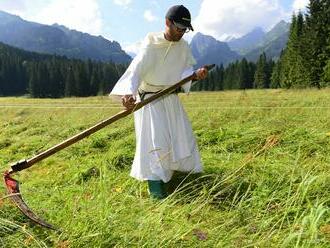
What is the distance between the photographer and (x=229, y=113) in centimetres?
1100

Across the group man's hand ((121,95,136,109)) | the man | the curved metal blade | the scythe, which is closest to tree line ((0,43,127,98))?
the man

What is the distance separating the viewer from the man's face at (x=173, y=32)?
5.12 meters

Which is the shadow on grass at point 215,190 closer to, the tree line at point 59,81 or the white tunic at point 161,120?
the white tunic at point 161,120

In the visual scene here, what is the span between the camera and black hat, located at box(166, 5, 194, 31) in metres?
4.94

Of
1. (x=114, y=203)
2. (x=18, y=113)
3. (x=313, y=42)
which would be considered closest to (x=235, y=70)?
(x=313, y=42)

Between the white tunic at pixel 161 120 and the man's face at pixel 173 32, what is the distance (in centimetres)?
7

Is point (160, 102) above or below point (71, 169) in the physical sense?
above

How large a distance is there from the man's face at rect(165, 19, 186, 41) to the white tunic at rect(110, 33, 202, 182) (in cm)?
7

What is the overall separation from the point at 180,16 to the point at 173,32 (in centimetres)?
27

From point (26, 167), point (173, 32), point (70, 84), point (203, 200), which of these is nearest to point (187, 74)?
point (173, 32)

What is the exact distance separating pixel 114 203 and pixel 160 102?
6.63ft

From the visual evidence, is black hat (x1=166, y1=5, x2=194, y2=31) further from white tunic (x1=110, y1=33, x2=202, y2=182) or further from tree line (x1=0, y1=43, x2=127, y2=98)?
tree line (x1=0, y1=43, x2=127, y2=98)

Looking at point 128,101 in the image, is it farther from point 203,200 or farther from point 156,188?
point 203,200

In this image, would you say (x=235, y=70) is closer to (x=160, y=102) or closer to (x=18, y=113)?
(x=18, y=113)
